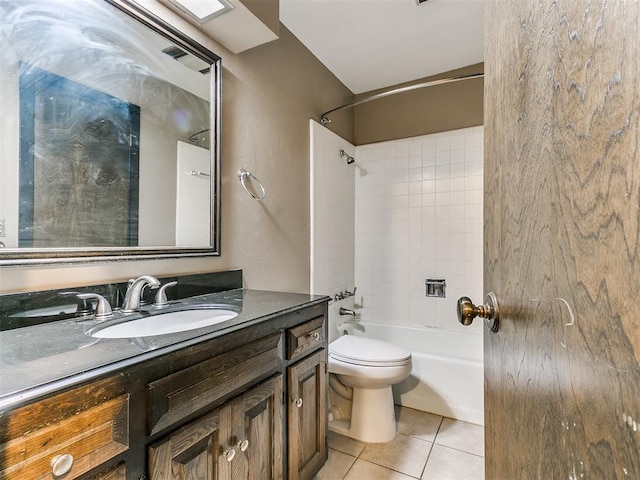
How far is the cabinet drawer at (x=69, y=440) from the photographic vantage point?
1.66 ft

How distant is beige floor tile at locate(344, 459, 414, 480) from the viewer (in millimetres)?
1563

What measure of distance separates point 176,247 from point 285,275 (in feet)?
2.48

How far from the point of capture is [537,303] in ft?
1.55

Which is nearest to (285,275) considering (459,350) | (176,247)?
(176,247)

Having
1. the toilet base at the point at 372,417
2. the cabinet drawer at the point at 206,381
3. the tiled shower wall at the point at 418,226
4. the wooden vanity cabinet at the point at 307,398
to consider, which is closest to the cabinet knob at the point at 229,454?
the cabinet drawer at the point at 206,381

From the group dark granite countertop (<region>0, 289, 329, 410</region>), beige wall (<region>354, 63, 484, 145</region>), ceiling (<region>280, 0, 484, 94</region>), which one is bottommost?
dark granite countertop (<region>0, 289, 329, 410</region>)

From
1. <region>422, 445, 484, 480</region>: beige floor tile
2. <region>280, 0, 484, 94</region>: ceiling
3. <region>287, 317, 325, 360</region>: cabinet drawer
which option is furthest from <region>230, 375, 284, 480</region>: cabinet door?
<region>280, 0, 484, 94</region>: ceiling

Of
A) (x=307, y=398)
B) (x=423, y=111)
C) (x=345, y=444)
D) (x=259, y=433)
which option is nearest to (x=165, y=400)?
(x=259, y=433)

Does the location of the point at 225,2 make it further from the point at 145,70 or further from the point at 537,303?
the point at 537,303

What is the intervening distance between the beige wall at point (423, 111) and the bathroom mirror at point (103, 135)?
1663 millimetres

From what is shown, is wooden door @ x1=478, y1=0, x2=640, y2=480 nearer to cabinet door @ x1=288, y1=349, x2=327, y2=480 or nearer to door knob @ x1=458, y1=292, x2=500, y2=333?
door knob @ x1=458, y1=292, x2=500, y2=333

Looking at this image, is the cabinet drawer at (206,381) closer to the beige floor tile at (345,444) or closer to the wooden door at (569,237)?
the wooden door at (569,237)

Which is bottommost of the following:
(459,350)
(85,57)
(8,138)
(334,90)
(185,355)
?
(459,350)

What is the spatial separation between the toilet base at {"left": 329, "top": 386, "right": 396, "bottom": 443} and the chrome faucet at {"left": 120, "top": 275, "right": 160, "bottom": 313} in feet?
4.46
